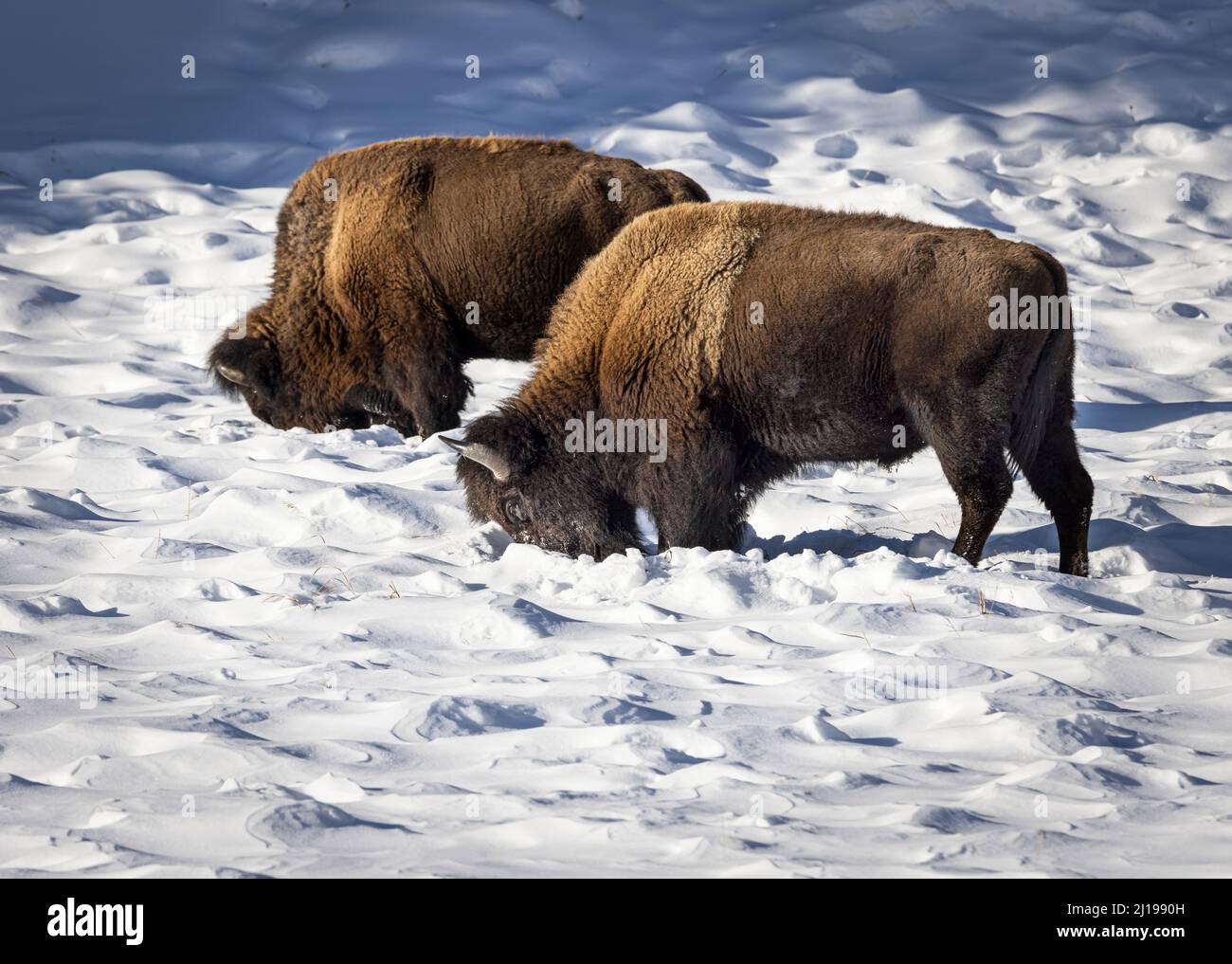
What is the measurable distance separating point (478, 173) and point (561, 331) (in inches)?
73.5

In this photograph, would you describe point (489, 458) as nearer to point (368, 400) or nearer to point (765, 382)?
point (765, 382)

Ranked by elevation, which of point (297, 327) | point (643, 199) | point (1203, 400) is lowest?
point (1203, 400)

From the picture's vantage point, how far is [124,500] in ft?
20.4

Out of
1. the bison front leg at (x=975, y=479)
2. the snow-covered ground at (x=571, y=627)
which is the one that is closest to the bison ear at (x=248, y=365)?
the snow-covered ground at (x=571, y=627)

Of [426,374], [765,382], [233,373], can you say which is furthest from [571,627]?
[233,373]

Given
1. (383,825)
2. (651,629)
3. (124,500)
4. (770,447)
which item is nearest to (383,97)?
(124,500)

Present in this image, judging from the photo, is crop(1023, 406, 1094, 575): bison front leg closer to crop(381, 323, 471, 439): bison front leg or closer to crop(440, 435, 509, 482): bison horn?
crop(440, 435, 509, 482): bison horn

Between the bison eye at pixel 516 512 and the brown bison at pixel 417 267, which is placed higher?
the brown bison at pixel 417 267

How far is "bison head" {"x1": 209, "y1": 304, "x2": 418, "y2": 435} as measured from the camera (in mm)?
7684

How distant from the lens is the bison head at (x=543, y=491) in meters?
5.60

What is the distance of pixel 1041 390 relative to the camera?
203 inches

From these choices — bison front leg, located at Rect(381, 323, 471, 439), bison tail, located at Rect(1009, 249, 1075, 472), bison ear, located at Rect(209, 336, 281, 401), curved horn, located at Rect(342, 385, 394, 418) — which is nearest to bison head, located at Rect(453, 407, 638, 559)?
bison tail, located at Rect(1009, 249, 1075, 472)

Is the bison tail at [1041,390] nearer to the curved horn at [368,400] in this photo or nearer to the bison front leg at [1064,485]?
the bison front leg at [1064,485]
